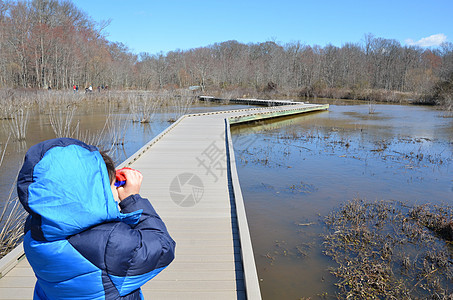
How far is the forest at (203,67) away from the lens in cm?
2453

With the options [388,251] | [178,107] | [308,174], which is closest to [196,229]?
[388,251]

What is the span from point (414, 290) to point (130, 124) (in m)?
12.3

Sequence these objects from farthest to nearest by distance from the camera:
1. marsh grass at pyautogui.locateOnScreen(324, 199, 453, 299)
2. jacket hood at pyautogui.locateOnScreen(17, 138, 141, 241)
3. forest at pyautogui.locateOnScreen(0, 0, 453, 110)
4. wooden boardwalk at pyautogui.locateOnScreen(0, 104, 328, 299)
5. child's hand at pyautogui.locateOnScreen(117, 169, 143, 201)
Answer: forest at pyautogui.locateOnScreen(0, 0, 453, 110) < marsh grass at pyautogui.locateOnScreen(324, 199, 453, 299) < wooden boardwalk at pyautogui.locateOnScreen(0, 104, 328, 299) < child's hand at pyautogui.locateOnScreen(117, 169, 143, 201) < jacket hood at pyautogui.locateOnScreen(17, 138, 141, 241)

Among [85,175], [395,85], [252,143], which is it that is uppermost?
[395,85]

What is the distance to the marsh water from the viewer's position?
150 inches

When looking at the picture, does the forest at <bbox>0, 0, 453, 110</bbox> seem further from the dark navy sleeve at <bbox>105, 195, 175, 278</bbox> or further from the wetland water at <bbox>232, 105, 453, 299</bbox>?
the dark navy sleeve at <bbox>105, 195, 175, 278</bbox>

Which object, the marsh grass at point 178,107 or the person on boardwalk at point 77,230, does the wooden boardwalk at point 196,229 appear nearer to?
the person on boardwalk at point 77,230

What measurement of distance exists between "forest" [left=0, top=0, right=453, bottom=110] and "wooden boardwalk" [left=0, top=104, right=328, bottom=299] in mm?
18197

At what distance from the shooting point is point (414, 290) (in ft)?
10.7

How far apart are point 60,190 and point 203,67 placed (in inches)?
1640

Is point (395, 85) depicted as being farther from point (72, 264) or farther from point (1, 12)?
point (72, 264)

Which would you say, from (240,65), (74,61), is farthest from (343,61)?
(74,61)

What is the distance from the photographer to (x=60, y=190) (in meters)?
0.96

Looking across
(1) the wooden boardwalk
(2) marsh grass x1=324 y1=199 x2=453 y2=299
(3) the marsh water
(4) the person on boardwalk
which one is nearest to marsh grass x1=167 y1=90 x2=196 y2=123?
(3) the marsh water
